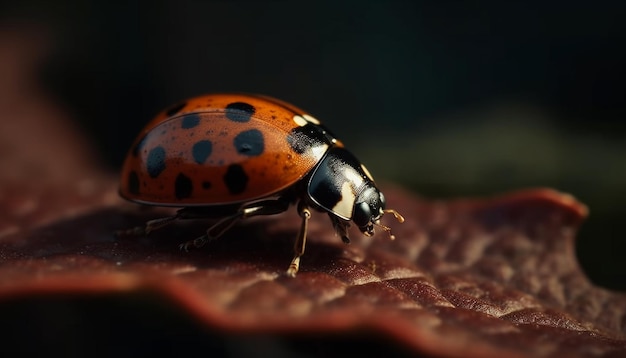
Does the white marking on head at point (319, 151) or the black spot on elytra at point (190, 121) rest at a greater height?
the black spot on elytra at point (190, 121)

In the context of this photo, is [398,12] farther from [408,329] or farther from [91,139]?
[408,329]

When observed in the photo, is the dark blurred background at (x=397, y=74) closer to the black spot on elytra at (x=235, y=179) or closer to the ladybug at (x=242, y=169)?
the ladybug at (x=242, y=169)

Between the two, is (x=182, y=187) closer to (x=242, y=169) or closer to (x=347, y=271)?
(x=242, y=169)

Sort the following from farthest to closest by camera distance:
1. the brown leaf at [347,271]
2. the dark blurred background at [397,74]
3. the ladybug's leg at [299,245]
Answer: the dark blurred background at [397,74], the ladybug's leg at [299,245], the brown leaf at [347,271]

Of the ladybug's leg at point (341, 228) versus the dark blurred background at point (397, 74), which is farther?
the dark blurred background at point (397, 74)

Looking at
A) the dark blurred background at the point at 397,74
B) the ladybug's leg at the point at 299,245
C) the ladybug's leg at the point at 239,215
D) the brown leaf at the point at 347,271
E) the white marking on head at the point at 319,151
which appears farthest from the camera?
the dark blurred background at the point at 397,74

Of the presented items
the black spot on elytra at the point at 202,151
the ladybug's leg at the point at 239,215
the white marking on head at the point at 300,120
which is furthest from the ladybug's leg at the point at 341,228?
the black spot on elytra at the point at 202,151

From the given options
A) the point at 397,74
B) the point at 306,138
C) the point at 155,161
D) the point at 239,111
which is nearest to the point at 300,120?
the point at 306,138

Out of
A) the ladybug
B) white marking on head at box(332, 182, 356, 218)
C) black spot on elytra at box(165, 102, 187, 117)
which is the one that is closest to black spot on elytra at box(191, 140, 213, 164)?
the ladybug
